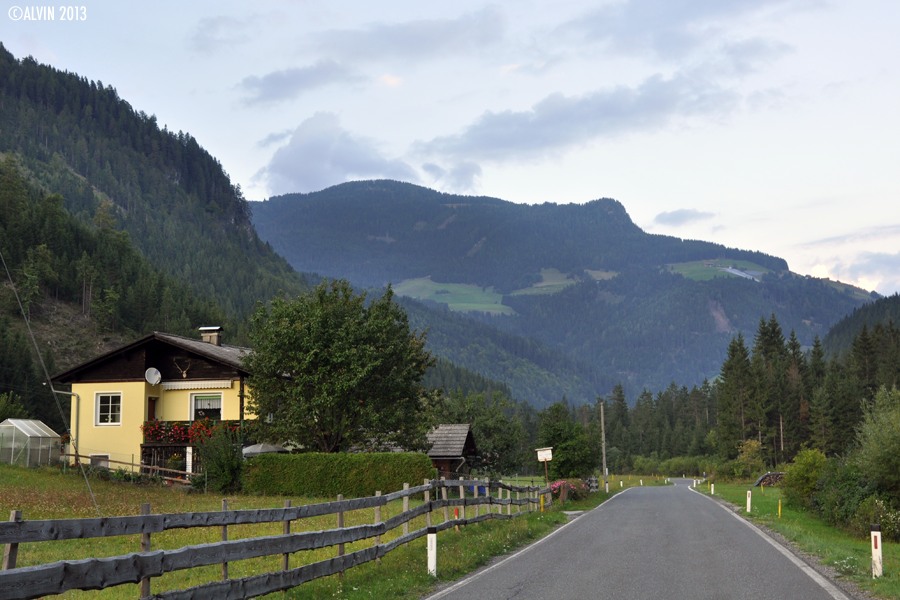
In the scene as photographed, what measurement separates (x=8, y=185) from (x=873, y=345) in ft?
439

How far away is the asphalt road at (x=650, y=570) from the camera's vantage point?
13.4 meters

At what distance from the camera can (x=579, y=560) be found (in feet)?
58.6

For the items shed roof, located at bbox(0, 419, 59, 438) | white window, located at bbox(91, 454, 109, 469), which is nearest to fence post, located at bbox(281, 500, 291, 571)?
white window, located at bbox(91, 454, 109, 469)

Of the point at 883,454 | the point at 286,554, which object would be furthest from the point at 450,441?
the point at 286,554

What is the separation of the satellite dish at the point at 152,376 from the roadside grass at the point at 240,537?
22.7 feet

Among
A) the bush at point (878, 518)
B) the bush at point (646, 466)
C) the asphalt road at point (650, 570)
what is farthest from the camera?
the bush at point (646, 466)

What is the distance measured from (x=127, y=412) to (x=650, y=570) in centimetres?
3794

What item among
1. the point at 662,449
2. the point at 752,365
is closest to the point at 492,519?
the point at 752,365

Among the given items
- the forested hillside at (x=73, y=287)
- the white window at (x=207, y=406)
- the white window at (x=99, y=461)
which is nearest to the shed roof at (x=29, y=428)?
the white window at (x=99, y=461)

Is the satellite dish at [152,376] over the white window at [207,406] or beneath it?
over

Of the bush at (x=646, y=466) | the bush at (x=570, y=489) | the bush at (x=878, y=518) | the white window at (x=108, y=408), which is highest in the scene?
the white window at (x=108, y=408)

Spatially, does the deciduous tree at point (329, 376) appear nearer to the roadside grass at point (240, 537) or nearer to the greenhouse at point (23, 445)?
the roadside grass at point (240, 537)

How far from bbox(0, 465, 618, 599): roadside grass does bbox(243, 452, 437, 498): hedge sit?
1.51 m

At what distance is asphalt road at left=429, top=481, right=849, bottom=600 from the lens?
13.4 meters
